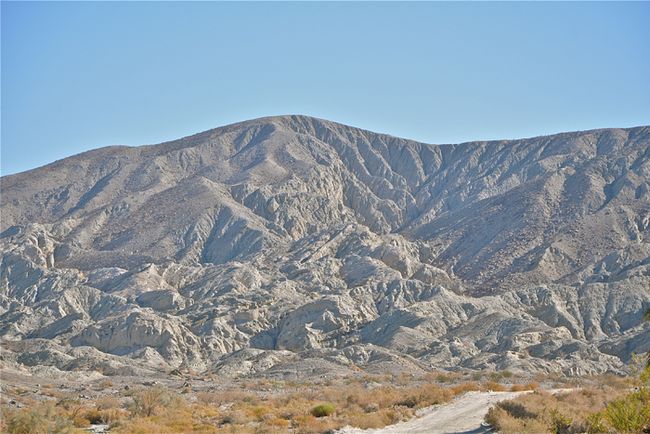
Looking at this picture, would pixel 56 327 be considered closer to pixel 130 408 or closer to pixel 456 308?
pixel 456 308

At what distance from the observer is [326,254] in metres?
111

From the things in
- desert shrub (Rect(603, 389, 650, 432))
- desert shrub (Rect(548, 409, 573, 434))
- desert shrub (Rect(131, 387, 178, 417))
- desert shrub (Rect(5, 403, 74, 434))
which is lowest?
desert shrub (Rect(548, 409, 573, 434))

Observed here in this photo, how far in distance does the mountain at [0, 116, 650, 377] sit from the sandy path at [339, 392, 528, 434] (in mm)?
32840

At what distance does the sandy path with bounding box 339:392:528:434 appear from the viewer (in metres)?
24.8

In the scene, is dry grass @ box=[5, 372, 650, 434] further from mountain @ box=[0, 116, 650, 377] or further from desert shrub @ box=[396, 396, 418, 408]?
mountain @ box=[0, 116, 650, 377]

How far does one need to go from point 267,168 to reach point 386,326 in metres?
74.3

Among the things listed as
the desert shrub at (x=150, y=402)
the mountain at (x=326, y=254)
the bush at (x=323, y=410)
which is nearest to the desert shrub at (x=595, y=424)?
the bush at (x=323, y=410)

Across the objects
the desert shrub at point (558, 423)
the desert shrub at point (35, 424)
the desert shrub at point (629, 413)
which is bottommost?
the desert shrub at point (558, 423)

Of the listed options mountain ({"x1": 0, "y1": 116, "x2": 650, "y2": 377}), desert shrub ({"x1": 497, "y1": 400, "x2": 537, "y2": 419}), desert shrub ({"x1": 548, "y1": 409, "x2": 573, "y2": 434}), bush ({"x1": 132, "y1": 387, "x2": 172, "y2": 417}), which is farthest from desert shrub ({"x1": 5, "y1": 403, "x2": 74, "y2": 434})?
mountain ({"x1": 0, "y1": 116, "x2": 650, "y2": 377})

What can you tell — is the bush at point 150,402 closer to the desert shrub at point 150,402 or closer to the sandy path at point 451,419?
the desert shrub at point 150,402

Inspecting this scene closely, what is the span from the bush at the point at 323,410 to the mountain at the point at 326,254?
1219 inches

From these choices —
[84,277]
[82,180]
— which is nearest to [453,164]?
[82,180]

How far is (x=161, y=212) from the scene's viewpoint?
131 metres

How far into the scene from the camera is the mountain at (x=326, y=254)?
74938mm
